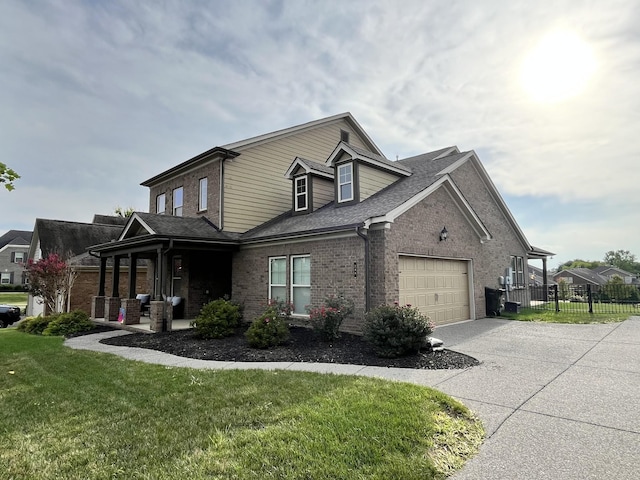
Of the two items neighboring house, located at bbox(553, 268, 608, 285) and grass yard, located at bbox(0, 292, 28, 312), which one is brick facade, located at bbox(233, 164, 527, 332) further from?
neighboring house, located at bbox(553, 268, 608, 285)

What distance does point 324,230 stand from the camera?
416 inches

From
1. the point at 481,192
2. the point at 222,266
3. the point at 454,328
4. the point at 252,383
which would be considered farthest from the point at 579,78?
the point at 222,266

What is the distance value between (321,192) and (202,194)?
531 centimetres

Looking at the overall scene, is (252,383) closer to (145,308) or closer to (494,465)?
(494,465)

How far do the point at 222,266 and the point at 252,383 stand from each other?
35.7ft

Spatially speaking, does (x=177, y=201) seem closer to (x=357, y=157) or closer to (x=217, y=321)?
(x=217, y=321)

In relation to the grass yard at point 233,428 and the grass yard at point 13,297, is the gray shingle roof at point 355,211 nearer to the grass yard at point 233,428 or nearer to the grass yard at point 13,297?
the grass yard at point 233,428

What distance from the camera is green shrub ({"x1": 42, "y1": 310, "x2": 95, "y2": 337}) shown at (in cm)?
1304

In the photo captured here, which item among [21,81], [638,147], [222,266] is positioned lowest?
[222,266]

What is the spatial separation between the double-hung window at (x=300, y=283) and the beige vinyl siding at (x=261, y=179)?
4.28 meters

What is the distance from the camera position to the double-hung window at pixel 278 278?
490 inches

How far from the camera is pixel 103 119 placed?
555 inches

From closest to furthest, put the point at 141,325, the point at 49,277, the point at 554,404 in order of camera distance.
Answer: the point at 554,404 → the point at 141,325 → the point at 49,277

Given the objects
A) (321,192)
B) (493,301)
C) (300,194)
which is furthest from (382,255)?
(493,301)
